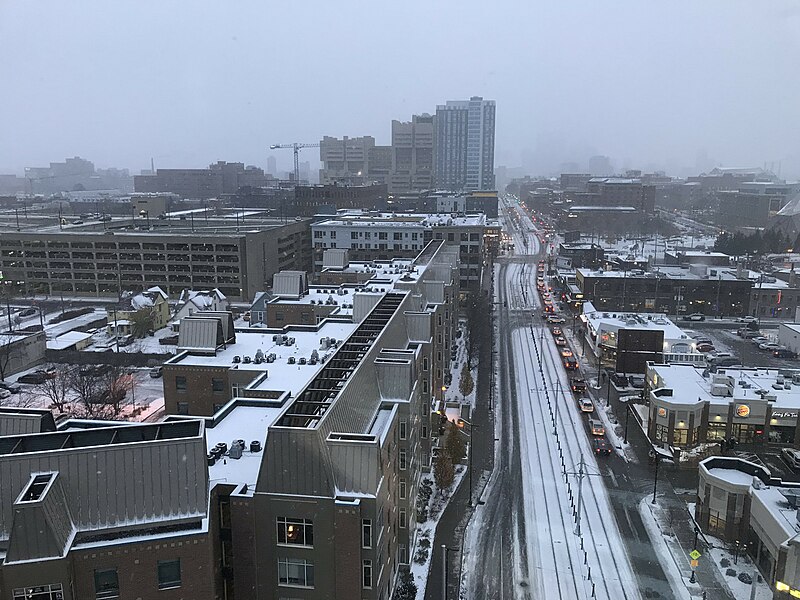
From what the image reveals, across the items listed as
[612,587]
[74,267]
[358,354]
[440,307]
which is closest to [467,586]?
[612,587]

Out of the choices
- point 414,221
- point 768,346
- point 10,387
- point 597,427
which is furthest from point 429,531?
point 414,221

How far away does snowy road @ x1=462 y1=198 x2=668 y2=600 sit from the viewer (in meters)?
35.0

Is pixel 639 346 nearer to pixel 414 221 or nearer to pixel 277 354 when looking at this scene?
pixel 277 354

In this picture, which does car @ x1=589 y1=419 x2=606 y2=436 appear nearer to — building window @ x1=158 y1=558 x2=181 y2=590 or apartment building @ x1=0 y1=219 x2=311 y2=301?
building window @ x1=158 y1=558 x2=181 y2=590

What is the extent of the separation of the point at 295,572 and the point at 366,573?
9.78ft

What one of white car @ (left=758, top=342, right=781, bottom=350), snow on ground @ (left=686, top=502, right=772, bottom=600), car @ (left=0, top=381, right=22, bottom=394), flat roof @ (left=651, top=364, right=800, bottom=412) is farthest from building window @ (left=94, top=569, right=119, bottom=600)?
white car @ (left=758, top=342, right=781, bottom=350)

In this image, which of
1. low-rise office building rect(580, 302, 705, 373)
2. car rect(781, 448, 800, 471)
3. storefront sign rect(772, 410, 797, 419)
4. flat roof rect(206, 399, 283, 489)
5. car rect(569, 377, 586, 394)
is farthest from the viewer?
low-rise office building rect(580, 302, 705, 373)

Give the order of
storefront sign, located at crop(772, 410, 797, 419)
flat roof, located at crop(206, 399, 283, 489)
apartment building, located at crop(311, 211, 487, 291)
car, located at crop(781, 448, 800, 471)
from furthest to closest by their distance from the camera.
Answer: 1. apartment building, located at crop(311, 211, 487, 291)
2. storefront sign, located at crop(772, 410, 797, 419)
3. car, located at crop(781, 448, 800, 471)
4. flat roof, located at crop(206, 399, 283, 489)

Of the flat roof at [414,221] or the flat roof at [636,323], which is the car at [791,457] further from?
the flat roof at [414,221]

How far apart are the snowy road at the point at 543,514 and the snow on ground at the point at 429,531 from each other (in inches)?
86.8

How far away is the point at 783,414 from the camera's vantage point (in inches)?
2055

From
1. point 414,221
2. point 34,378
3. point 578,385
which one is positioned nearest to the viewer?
point 578,385

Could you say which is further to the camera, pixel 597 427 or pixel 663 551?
pixel 597 427

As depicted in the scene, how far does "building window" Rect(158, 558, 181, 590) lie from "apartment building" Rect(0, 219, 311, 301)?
90.5 metres
